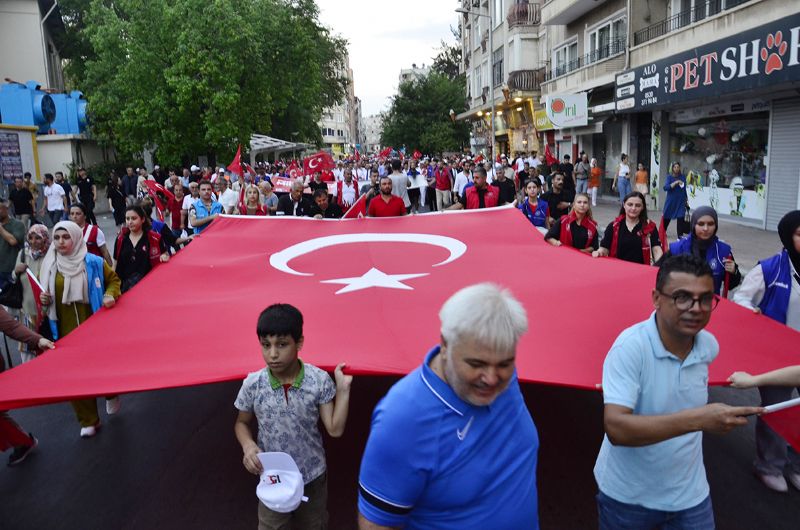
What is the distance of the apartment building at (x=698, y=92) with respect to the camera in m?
15.0

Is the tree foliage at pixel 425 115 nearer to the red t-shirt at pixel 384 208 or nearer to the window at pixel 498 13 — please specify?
the window at pixel 498 13

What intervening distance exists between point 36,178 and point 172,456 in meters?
23.5

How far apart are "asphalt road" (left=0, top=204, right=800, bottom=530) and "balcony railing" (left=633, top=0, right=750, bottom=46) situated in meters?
14.9

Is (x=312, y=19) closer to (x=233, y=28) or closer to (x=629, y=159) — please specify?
(x=233, y=28)

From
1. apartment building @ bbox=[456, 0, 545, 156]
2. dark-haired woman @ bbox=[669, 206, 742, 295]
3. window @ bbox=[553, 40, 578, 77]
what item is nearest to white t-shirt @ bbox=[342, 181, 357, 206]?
dark-haired woman @ bbox=[669, 206, 742, 295]

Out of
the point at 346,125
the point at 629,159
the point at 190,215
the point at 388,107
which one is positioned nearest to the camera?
the point at 190,215

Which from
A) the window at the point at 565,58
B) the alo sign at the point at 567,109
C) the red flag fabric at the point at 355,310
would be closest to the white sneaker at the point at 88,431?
the red flag fabric at the point at 355,310

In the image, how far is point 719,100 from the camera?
18281 millimetres

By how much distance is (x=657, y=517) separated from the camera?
2.78 metres

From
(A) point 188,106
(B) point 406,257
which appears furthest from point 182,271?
(A) point 188,106

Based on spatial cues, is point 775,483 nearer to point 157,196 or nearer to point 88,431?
point 88,431

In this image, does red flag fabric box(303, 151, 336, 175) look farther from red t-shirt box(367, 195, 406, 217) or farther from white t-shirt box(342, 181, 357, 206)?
red t-shirt box(367, 195, 406, 217)

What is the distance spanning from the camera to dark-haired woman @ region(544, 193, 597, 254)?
7074 millimetres

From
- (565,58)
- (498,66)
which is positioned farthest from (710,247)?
(498,66)
